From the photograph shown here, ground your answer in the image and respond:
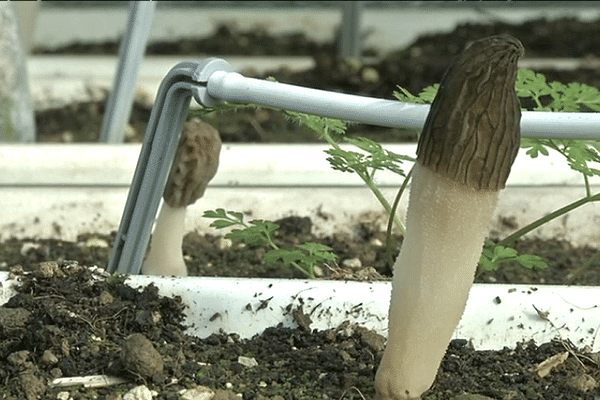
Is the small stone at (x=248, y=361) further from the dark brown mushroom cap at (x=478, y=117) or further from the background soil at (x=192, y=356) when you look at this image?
the dark brown mushroom cap at (x=478, y=117)

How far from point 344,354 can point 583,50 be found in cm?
335

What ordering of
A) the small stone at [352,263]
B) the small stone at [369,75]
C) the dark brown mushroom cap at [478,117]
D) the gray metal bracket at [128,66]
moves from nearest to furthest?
the dark brown mushroom cap at [478,117]
the small stone at [352,263]
the gray metal bracket at [128,66]
the small stone at [369,75]

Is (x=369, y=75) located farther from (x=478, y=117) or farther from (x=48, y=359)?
(x=478, y=117)

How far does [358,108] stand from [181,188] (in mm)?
649

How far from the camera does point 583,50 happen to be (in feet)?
14.5

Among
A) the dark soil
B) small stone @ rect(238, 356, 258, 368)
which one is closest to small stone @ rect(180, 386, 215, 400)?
small stone @ rect(238, 356, 258, 368)

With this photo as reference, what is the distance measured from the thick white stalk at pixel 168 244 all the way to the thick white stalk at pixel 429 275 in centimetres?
71

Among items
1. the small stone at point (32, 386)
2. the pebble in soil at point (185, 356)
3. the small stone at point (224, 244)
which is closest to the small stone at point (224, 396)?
the pebble in soil at point (185, 356)

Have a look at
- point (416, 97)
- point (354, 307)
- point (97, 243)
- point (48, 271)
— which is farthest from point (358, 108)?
point (97, 243)

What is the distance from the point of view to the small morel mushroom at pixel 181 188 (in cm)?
182

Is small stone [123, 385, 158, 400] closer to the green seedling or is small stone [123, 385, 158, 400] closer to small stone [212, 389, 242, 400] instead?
Result: small stone [212, 389, 242, 400]

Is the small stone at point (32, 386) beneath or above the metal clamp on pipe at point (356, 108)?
beneath

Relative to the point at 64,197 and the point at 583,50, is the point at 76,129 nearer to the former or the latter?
the point at 64,197

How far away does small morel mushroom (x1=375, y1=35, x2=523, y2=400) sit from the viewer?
1.05m
